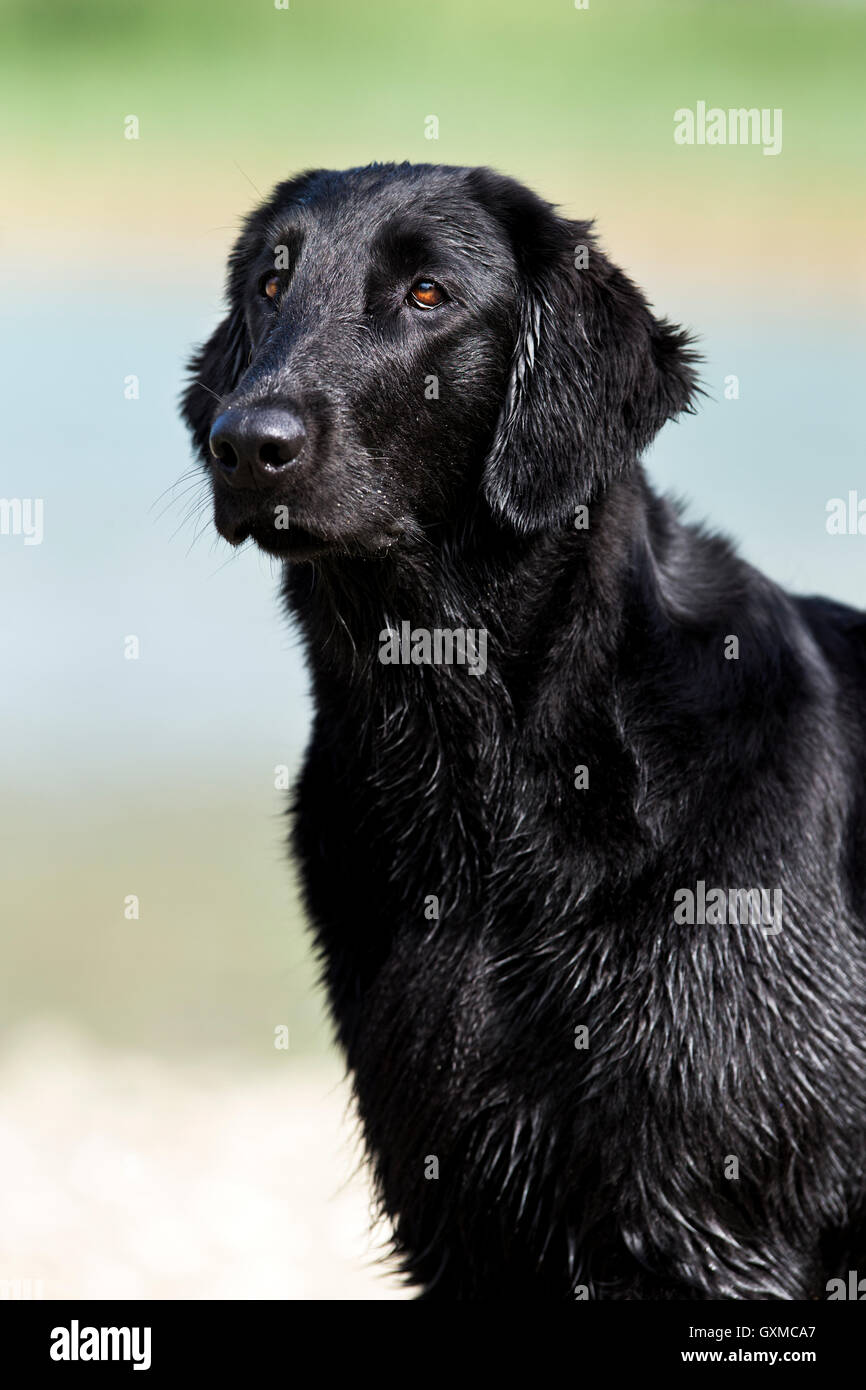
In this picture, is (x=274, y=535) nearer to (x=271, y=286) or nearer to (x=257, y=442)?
(x=257, y=442)

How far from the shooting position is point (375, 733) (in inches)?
181

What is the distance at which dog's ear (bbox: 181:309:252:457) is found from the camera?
4.99 m

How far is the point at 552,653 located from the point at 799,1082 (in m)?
1.32

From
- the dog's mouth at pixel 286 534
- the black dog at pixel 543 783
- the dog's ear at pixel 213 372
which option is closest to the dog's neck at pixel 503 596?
the black dog at pixel 543 783

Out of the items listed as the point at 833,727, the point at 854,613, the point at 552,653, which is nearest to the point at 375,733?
the point at 552,653

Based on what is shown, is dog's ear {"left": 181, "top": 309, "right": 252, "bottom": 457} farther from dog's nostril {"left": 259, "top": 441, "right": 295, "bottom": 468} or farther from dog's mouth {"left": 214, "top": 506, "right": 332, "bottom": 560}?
dog's nostril {"left": 259, "top": 441, "right": 295, "bottom": 468}

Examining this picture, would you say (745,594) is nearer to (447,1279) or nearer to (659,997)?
(659,997)

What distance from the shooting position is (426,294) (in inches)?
174

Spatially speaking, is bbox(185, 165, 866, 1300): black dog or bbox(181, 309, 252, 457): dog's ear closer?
bbox(185, 165, 866, 1300): black dog

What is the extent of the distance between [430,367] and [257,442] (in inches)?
24.7

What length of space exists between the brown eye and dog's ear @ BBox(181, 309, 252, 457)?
70 cm

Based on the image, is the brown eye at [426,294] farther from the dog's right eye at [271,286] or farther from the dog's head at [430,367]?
the dog's right eye at [271,286]

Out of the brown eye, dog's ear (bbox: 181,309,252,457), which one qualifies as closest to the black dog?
the brown eye

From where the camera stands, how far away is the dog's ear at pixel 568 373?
14.4 feet
